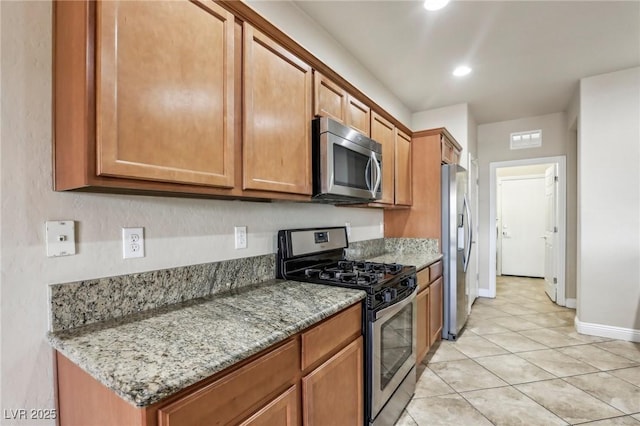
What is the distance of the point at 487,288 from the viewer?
16.0ft

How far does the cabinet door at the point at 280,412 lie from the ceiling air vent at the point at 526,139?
5038 mm

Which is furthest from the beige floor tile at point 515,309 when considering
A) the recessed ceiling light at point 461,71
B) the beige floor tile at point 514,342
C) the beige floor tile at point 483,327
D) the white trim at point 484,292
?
the recessed ceiling light at point 461,71

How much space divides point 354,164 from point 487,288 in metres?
4.04

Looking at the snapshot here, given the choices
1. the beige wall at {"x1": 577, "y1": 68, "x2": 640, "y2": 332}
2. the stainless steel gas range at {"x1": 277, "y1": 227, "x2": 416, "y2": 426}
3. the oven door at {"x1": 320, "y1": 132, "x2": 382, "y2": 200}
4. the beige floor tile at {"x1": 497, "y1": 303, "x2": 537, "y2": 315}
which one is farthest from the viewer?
the beige floor tile at {"x1": 497, "y1": 303, "x2": 537, "y2": 315}

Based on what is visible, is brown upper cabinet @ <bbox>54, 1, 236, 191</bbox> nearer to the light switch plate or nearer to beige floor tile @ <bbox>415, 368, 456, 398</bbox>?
the light switch plate

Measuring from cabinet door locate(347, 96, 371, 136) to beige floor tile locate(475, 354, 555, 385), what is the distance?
7.26ft

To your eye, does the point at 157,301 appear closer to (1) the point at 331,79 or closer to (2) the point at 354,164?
(2) the point at 354,164

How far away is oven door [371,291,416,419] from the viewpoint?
1632mm

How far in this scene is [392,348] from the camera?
6.11 feet

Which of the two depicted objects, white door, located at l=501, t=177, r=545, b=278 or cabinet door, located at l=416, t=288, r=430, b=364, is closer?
cabinet door, located at l=416, t=288, r=430, b=364

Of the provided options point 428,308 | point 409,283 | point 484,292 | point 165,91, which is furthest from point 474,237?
point 165,91

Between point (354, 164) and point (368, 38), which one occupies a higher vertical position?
point (368, 38)

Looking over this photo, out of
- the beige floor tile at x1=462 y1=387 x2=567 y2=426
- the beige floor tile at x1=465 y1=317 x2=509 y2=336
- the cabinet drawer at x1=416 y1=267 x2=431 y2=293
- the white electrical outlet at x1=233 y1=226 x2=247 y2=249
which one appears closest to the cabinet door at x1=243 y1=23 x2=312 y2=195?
the white electrical outlet at x1=233 y1=226 x2=247 y2=249

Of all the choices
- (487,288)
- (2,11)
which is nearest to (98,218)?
(2,11)
